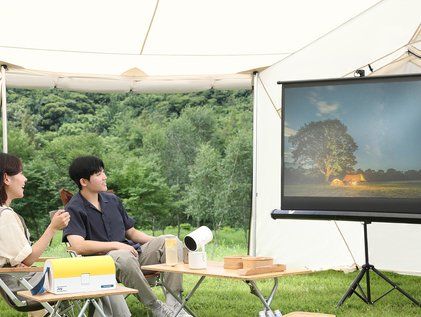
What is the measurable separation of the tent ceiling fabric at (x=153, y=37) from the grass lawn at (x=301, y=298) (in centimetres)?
208

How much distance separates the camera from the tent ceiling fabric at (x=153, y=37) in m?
6.73

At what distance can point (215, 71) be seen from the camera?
794 centimetres

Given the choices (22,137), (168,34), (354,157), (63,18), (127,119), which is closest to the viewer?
(354,157)

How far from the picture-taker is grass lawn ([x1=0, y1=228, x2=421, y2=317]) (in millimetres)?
5430

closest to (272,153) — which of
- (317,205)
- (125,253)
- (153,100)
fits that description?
(317,205)

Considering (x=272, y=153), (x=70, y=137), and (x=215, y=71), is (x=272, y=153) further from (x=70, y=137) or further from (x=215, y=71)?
(x=70, y=137)

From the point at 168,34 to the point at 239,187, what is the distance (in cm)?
773

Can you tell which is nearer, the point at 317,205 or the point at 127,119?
the point at 317,205

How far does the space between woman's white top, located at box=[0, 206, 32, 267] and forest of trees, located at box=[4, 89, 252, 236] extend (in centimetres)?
993

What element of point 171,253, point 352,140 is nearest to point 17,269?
point 171,253

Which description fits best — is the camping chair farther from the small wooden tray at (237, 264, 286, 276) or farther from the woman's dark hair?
the small wooden tray at (237, 264, 286, 276)

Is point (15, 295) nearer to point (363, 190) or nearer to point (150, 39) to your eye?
point (363, 190)

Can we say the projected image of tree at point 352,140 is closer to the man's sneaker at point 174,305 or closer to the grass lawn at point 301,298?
the grass lawn at point 301,298

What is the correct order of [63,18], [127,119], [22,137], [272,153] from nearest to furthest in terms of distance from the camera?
1. [63,18]
2. [272,153]
3. [22,137]
4. [127,119]
